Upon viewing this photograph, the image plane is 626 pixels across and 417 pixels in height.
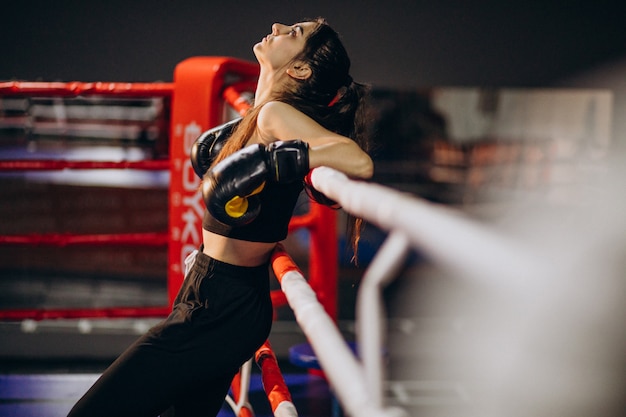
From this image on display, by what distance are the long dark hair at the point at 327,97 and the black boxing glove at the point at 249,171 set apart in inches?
10.1

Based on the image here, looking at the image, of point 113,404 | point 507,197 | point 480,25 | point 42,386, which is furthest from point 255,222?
point 507,197

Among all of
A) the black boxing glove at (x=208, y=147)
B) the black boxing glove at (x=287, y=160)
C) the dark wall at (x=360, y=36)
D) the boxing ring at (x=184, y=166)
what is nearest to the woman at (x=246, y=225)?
the black boxing glove at (x=287, y=160)

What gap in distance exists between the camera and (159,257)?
6125mm

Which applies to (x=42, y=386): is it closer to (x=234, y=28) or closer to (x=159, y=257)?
(x=234, y=28)

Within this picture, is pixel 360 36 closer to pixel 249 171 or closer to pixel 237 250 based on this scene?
pixel 237 250

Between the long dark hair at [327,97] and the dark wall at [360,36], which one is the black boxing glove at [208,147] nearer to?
the long dark hair at [327,97]

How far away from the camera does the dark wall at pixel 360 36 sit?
3.12 m

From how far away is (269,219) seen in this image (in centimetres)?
124

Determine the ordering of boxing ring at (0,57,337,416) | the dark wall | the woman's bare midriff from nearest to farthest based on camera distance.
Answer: the woman's bare midriff, boxing ring at (0,57,337,416), the dark wall

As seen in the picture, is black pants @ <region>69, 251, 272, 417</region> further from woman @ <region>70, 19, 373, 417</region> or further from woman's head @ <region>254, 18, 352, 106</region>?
woman's head @ <region>254, 18, 352, 106</region>

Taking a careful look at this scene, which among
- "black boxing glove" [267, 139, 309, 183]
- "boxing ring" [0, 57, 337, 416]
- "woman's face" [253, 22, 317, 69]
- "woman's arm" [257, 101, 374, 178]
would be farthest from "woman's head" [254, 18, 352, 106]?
"boxing ring" [0, 57, 337, 416]

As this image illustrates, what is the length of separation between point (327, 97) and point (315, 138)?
0.21 m

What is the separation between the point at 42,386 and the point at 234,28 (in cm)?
188

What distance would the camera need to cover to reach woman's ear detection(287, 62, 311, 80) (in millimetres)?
1310
